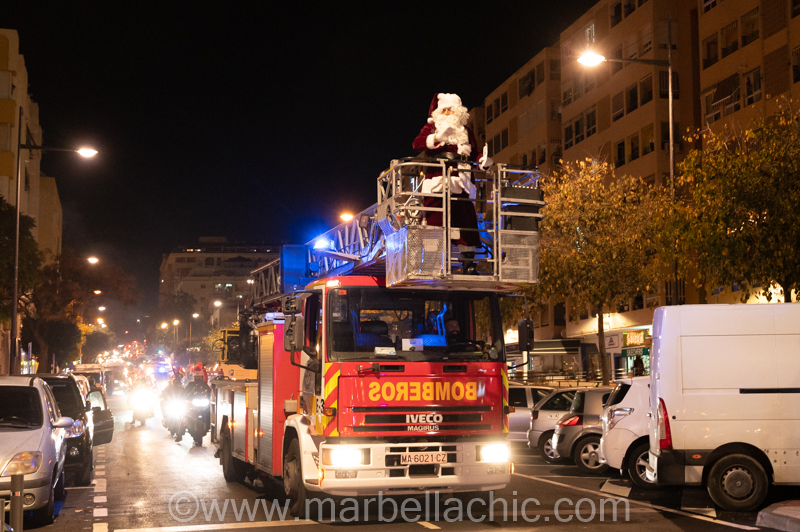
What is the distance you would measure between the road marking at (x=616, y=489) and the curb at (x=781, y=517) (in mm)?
2999

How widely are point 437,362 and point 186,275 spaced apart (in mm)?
184248

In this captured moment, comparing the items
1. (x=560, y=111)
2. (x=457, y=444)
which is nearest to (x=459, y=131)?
(x=457, y=444)

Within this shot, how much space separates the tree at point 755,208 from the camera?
16.6 m

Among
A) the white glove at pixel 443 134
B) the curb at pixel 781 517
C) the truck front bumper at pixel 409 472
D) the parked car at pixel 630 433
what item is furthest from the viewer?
the parked car at pixel 630 433

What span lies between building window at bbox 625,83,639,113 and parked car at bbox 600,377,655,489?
31474mm

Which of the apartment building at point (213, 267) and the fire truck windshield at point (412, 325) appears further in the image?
the apartment building at point (213, 267)

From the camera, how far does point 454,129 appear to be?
10.8 metres

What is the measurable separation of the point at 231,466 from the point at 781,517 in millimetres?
8192

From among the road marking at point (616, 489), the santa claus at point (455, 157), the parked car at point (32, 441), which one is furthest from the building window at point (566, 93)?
the parked car at point (32, 441)

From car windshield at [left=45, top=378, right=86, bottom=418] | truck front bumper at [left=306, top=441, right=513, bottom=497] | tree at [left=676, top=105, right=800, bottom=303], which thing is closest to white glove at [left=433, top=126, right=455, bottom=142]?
truck front bumper at [left=306, top=441, right=513, bottom=497]

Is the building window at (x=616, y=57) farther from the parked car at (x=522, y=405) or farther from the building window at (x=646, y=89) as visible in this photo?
the parked car at (x=522, y=405)

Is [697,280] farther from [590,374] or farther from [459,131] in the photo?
[590,374]

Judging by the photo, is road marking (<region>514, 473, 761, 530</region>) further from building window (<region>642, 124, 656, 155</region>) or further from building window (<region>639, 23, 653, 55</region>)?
building window (<region>639, 23, 653, 55</region>)

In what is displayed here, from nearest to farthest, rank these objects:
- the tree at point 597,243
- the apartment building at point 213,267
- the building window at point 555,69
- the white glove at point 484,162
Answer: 1. the white glove at point 484,162
2. the tree at point 597,243
3. the building window at point 555,69
4. the apartment building at point 213,267
